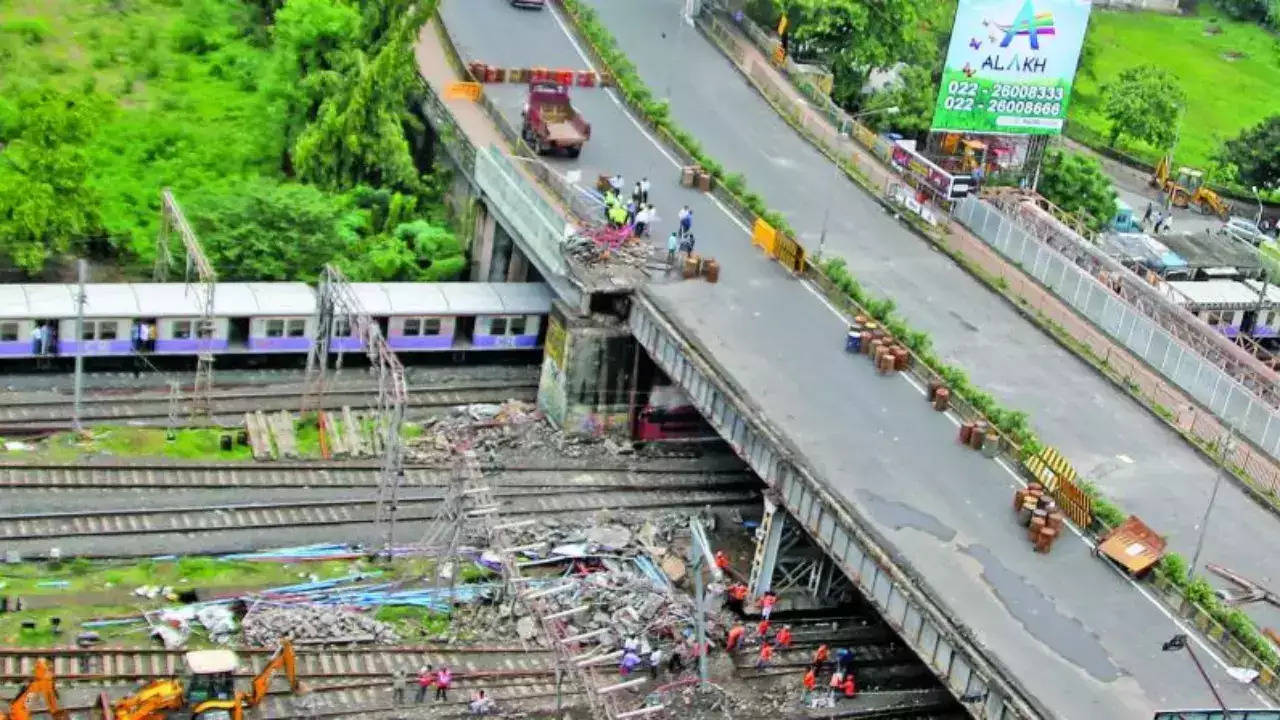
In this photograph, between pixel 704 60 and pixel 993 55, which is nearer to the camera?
pixel 993 55

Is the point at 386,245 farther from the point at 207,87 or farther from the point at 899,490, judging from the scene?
the point at 899,490

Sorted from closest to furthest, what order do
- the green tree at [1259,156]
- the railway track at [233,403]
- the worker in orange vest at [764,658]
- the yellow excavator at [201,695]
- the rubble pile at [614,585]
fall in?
1. the yellow excavator at [201,695]
2. the worker in orange vest at [764,658]
3. the rubble pile at [614,585]
4. the railway track at [233,403]
5. the green tree at [1259,156]

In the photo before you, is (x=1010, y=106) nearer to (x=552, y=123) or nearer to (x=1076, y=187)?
(x=1076, y=187)

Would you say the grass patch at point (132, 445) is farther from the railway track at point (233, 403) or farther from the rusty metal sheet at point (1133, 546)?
the rusty metal sheet at point (1133, 546)

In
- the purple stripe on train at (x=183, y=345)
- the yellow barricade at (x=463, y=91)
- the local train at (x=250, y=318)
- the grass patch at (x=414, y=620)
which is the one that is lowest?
the grass patch at (x=414, y=620)

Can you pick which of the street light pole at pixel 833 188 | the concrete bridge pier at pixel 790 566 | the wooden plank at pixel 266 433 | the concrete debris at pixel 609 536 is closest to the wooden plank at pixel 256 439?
the wooden plank at pixel 266 433

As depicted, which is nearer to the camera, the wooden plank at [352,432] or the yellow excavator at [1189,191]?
the wooden plank at [352,432]

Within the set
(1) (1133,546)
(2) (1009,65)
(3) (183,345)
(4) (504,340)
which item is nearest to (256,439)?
(3) (183,345)

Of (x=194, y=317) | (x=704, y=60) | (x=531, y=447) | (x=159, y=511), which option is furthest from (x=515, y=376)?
(x=704, y=60)

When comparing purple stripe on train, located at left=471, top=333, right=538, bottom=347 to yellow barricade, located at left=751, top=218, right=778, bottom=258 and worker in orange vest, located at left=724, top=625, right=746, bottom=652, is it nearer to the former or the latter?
yellow barricade, located at left=751, top=218, right=778, bottom=258
